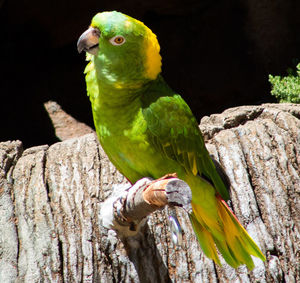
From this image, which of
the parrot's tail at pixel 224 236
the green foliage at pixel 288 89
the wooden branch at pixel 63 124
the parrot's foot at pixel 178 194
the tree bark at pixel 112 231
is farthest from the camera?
the wooden branch at pixel 63 124

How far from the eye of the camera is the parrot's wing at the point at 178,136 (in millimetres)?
2180

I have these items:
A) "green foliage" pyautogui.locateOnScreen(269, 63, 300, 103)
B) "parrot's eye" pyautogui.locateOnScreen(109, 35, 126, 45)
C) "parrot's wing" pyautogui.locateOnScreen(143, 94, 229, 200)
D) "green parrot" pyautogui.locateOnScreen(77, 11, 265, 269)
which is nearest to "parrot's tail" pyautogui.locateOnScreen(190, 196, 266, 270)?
"green parrot" pyautogui.locateOnScreen(77, 11, 265, 269)

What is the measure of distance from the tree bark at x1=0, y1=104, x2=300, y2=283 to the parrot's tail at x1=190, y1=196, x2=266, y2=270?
0.18 metres

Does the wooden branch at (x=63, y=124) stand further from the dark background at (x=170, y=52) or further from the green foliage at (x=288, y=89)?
→ the green foliage at (x=288, y=89)

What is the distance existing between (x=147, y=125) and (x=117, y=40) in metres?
0.40

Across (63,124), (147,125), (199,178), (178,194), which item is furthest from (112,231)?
(63,124)

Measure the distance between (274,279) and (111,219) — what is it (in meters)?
0.92

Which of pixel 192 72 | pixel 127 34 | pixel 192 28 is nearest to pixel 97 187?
pixel 127 34

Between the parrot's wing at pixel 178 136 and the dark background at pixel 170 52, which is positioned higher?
the dark background at pixel 170 52

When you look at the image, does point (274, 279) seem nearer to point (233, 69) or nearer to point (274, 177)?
point (274, 177)

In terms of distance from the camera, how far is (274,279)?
8.10 ft

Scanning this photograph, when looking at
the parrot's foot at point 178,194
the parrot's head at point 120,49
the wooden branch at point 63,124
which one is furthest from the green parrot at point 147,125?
the wooden branch at point 63,124

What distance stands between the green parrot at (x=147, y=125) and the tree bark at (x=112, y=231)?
226 mm

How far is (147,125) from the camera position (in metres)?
2.17
